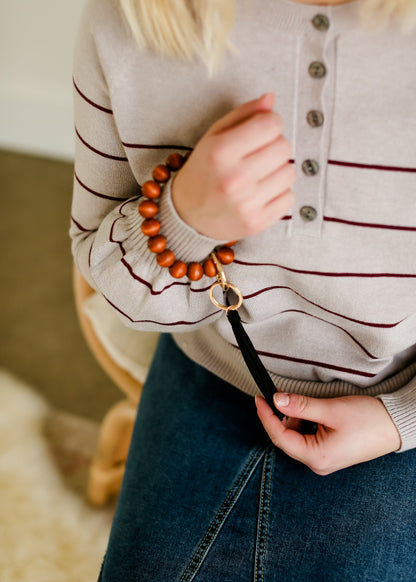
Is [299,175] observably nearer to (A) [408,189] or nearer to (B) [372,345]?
(A) [408,189]

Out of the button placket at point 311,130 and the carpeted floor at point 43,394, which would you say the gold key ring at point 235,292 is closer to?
the button placket at point 311,130

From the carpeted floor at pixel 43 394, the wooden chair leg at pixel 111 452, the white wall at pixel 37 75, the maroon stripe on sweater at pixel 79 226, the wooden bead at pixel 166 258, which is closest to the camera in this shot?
the wooden bead at pixel 166 258

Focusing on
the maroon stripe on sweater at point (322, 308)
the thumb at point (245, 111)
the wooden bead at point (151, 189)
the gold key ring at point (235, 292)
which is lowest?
the maroon stripe on sweater at point (322, 308)

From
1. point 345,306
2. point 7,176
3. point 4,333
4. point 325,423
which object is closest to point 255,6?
point 345,306

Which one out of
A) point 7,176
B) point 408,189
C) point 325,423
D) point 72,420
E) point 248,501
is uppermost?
point 408,189

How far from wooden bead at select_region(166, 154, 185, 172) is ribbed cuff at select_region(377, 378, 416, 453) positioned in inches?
13.6

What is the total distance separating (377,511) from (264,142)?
0.43 metres

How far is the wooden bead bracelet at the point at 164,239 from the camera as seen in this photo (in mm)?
515

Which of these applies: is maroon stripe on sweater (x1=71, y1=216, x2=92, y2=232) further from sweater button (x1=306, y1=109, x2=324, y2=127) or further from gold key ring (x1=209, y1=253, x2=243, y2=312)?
sweater button (x1=306, y1=109, x2=324, y2=127)

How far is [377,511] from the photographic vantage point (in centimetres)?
59

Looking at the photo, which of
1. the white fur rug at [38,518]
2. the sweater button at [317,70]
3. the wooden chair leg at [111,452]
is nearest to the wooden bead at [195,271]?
the sweater button at [317,70]

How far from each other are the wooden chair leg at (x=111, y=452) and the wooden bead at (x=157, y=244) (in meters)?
0.47

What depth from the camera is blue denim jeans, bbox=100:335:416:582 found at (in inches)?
22.7

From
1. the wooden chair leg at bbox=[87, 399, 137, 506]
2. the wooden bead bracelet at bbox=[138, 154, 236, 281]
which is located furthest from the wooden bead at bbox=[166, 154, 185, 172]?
the wooden chair leg at bbox=[87, 399, 137, 506]
